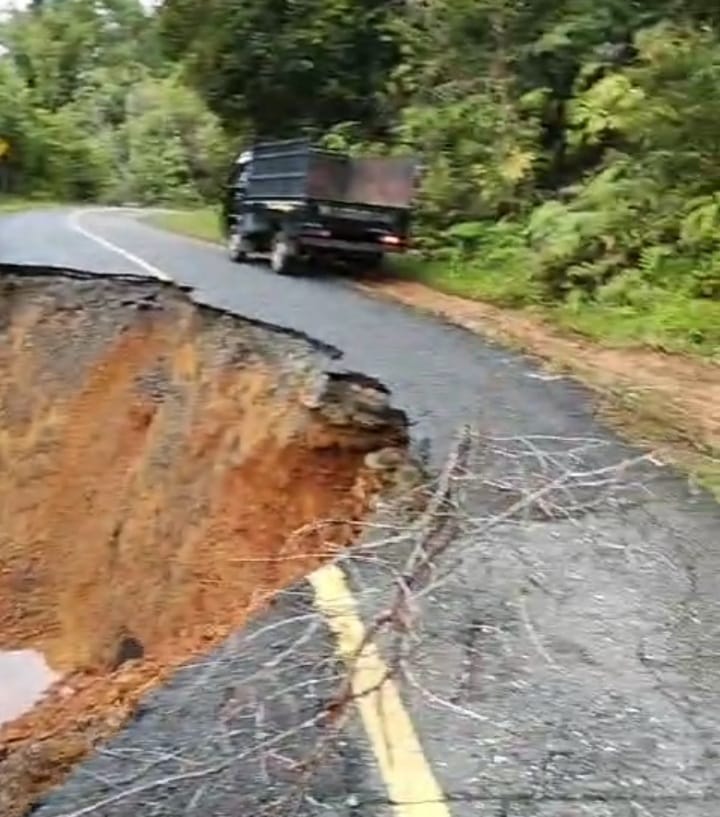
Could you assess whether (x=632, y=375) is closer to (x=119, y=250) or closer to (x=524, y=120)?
(x=524, y=120)

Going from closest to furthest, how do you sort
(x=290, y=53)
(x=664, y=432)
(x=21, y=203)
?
(x=664, y=432), (x=290, y=53), (x=21, y=203)

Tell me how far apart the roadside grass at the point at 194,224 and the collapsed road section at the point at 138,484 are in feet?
38.3

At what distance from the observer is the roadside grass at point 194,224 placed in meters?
27.2

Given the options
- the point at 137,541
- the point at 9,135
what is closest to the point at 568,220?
the point at 137,541

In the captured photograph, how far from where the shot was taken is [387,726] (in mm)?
3602

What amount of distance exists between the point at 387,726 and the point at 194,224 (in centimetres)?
2840

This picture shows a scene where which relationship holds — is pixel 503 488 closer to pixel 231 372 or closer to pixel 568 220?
pixel 231 372

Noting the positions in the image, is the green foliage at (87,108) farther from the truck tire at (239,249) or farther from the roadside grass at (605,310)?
the roadside grass at (605,310)

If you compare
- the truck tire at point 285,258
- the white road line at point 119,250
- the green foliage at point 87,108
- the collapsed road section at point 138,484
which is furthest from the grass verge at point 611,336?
the green foliage at point 87,108

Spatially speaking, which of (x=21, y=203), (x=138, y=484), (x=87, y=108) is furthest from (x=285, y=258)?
(x=87, y=108)

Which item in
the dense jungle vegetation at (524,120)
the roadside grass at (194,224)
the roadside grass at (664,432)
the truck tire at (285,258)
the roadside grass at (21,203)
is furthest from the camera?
the roadside grass at (21,203)

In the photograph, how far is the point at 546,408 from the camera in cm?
813

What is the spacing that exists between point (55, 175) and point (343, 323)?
137 feet

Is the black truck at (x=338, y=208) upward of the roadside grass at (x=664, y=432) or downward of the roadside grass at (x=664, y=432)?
downward
